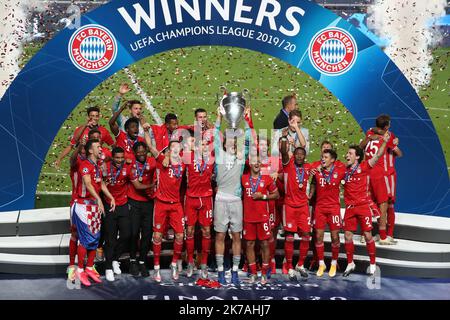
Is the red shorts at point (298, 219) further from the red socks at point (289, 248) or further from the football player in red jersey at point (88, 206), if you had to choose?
the football player in red jersey at point (88, 206)

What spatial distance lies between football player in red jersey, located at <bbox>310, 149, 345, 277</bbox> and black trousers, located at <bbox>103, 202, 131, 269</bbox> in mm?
1807

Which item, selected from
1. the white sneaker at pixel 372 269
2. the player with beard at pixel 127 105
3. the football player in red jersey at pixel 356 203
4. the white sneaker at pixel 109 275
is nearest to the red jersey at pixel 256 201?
the football player in red jersey at pixel 356 203

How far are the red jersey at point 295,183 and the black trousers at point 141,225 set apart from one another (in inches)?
52.2

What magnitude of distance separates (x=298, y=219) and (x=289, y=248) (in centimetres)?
29

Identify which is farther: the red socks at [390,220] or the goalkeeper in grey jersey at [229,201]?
the red socks at [390,220]

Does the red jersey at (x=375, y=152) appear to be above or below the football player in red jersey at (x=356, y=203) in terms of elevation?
above

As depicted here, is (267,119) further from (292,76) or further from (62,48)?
(62,48)

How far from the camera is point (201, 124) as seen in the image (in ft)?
32.8

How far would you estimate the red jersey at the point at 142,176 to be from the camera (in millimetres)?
9539

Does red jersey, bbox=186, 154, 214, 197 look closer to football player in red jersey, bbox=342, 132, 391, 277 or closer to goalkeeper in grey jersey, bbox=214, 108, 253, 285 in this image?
goalkeeper in grey jersey, bbox=214, 108, 253, 285

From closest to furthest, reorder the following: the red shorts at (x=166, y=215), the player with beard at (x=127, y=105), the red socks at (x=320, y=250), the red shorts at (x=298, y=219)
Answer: the red shorts at (x=166, y=215), the red shorts at (x=298, y=219), the red socks at (x=320, y=250), the player with beard at (x=127, y=105)

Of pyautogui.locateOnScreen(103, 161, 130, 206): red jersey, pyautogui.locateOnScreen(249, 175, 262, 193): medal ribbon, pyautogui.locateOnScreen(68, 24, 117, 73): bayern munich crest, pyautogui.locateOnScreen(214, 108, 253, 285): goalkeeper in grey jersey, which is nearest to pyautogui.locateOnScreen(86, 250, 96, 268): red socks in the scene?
pyautogui.locateOnScreen(103, 161, 130, 206): red jersey
